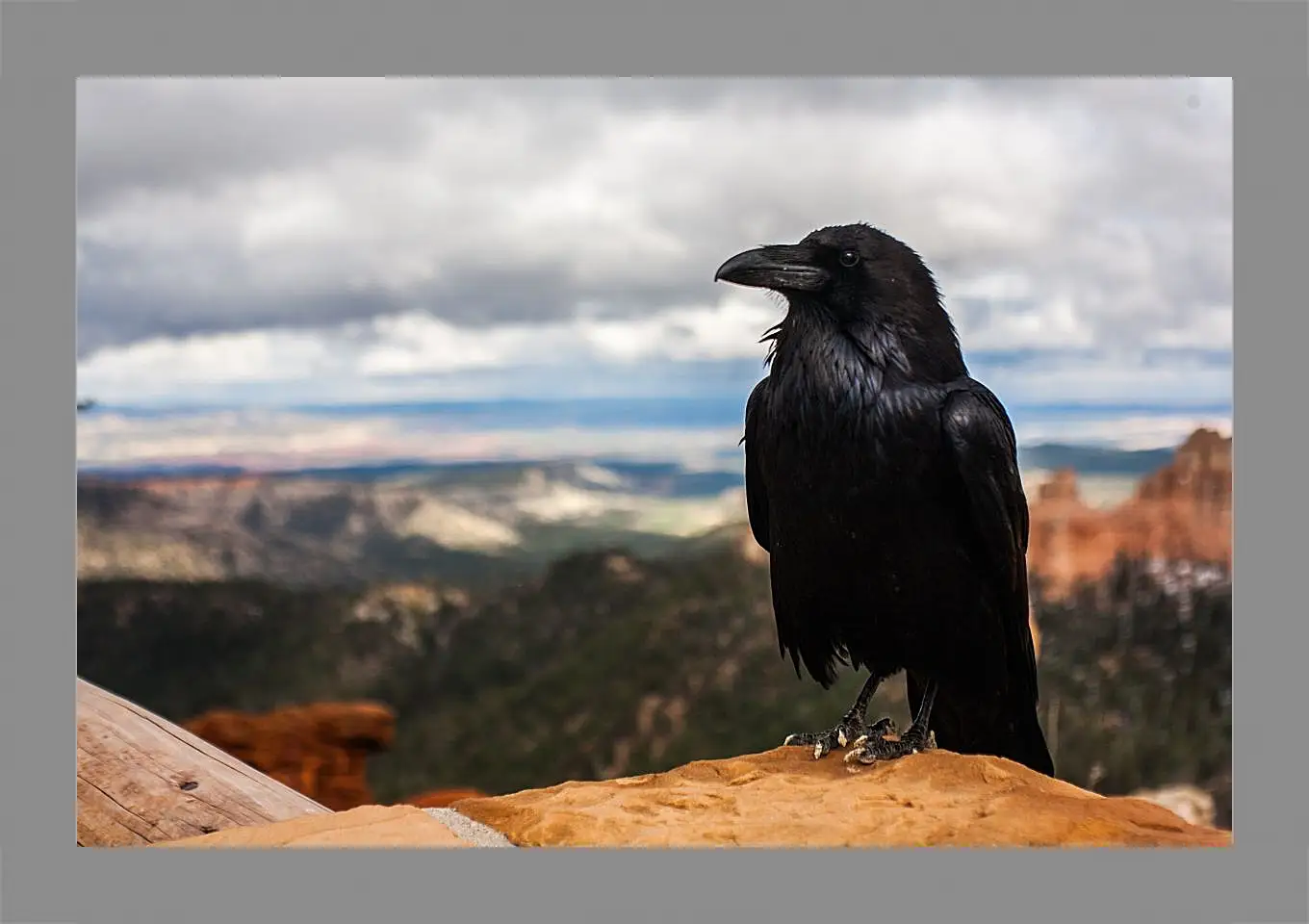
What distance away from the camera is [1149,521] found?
5723 mm

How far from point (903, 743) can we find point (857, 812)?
16.5 inches

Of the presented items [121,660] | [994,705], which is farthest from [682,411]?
[121,660]

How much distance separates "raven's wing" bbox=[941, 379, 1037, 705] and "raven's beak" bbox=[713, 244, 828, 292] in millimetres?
622

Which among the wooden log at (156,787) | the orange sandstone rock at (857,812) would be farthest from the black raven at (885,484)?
the wooden log at (156,787)

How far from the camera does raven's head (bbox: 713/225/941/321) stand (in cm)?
461

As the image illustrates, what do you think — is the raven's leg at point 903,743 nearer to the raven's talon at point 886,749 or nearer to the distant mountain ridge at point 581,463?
the raven's talon at point 886,749

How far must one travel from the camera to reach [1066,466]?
19.1ft

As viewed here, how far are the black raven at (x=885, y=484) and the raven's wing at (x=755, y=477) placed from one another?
0.06 feet

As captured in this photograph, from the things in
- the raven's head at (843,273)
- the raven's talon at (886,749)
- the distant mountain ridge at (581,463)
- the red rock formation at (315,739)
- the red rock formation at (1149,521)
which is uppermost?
the raven's head at (843,273)

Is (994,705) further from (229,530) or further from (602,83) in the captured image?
(229,530)

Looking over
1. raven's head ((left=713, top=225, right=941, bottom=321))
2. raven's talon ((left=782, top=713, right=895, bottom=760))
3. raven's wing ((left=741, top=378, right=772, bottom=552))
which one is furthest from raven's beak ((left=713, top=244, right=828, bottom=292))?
raven's talon ((left=782, top=713, right=895, bottom=760))

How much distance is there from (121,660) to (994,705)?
382 cm

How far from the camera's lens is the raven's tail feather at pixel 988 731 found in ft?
16.0

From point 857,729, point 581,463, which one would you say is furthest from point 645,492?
point 857,729
